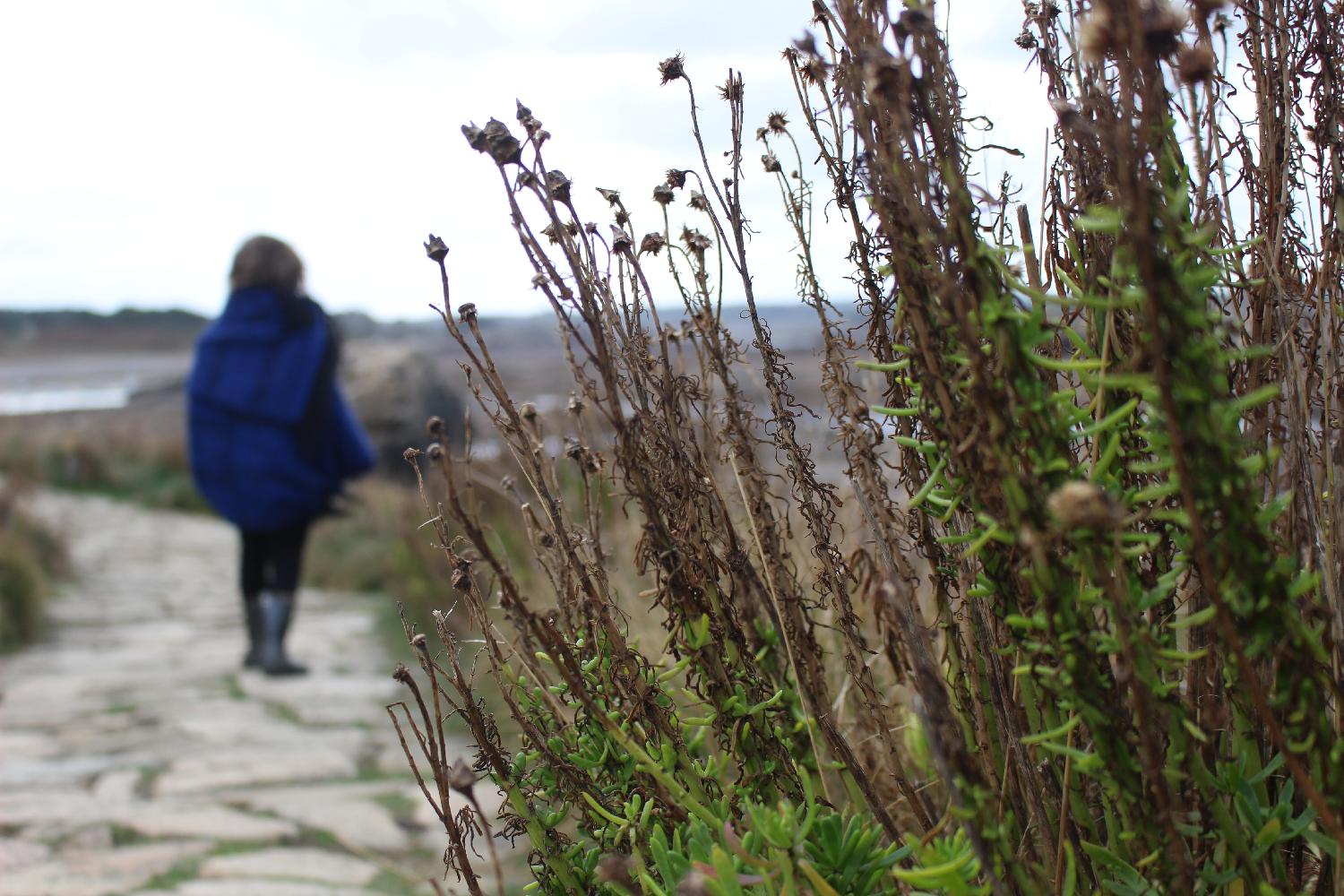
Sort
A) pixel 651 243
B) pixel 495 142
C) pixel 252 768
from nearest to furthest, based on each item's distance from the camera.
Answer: pixel 495 142 → pixel 651 243 → pixel 252 768

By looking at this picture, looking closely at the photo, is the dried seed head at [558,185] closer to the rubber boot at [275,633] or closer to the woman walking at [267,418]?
the woman walking at [267,418]

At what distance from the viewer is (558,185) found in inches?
46.0

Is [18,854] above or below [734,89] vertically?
below

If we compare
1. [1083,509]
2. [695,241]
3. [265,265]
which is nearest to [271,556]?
[265,265]

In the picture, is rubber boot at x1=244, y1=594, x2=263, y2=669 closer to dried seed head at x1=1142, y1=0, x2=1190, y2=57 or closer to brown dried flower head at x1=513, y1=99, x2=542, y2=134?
brown dried flower head at x1=513, y1=99, x2=542, y2=134

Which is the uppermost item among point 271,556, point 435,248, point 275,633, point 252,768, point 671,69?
point 671,69

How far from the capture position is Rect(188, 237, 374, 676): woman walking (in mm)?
5746

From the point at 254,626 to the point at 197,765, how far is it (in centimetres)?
187

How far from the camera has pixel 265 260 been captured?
5875mm

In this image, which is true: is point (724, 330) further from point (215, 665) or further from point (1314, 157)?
point (215, 665)

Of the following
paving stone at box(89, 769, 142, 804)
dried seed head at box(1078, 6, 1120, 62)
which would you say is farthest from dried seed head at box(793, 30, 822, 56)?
paving stone at box(89, 769, 142, 804)

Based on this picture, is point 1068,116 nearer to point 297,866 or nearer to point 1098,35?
point 1098,35

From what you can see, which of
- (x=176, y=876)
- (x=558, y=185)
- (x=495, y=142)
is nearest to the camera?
(x=495, y=142)

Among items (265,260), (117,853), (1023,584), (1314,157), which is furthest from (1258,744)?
(265,260)
